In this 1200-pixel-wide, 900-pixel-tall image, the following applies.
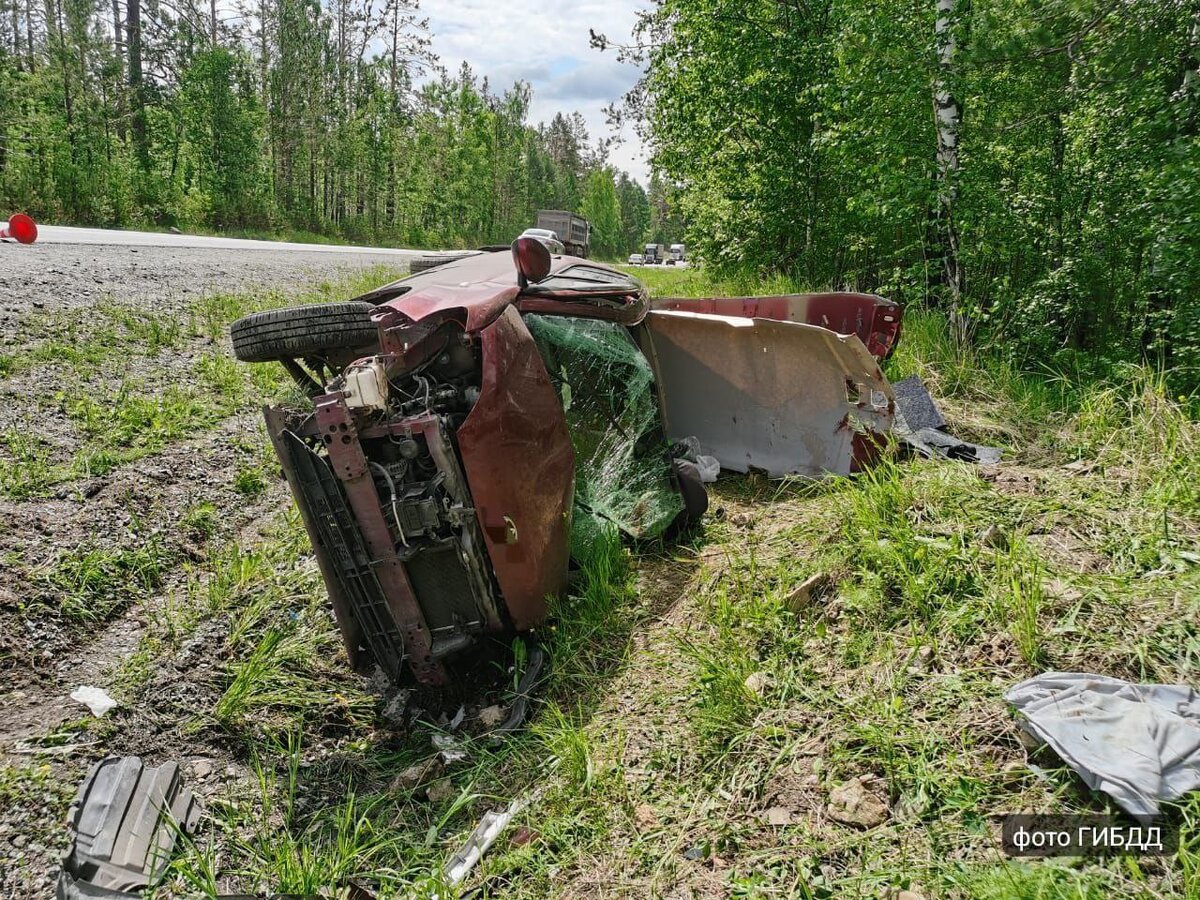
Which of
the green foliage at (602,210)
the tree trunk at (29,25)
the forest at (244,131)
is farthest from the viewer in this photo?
the green foliage at (602,210)

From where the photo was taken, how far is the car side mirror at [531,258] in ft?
Answer: 10.2

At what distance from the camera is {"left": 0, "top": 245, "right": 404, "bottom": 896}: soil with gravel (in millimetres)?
2107

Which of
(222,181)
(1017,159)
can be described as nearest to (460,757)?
(1017,159)

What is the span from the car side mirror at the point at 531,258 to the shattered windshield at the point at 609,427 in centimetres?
20

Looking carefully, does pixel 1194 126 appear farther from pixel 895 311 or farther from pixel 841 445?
pixel 841 445

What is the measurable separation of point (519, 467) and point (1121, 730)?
208 cm

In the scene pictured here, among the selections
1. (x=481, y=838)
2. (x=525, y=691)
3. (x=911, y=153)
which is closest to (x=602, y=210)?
(x=911, y=153)

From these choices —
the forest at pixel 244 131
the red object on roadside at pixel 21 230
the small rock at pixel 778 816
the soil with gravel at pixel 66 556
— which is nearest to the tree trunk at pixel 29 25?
the forest at pixel 244 131

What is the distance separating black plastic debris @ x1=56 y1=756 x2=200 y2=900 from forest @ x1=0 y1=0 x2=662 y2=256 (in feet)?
73.3

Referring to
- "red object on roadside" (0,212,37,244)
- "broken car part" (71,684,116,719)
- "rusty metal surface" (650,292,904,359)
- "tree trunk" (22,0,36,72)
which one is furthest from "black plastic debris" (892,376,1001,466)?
"tree trunk" (22,0,36,72)

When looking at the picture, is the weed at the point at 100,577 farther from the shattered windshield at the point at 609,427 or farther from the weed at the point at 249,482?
the shattered windshield at the point at 609,427

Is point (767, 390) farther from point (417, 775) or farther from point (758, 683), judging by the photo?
point (417, 775)

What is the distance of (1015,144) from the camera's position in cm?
593

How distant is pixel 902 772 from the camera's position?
1.96 m
